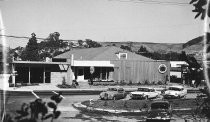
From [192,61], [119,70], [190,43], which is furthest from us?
[119,70]

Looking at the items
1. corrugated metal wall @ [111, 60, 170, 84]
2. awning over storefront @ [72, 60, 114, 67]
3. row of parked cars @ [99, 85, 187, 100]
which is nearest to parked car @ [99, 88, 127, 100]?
row of parked cars @ [99, 85, 187, 100]

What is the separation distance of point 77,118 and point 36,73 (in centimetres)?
2899

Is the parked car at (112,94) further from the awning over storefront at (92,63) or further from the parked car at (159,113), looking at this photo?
the awning over storefront at (92,63)

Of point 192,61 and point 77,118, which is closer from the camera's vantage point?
point 192,61

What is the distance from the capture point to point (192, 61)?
5.02 meters

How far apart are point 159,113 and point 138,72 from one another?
33740 millimetres

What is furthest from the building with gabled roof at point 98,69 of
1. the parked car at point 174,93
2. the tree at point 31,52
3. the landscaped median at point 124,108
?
the tree at point 31,52

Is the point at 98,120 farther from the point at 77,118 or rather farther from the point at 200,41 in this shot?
the point at 200,41

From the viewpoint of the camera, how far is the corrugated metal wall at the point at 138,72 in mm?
51250

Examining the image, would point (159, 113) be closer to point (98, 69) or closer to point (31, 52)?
point (98, 69)

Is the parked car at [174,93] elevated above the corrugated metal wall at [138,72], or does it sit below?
below

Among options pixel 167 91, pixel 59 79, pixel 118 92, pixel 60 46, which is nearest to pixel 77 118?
pixel 118 92

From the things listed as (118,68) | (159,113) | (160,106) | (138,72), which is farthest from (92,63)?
(159,113)

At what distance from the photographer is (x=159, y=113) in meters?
18.7
